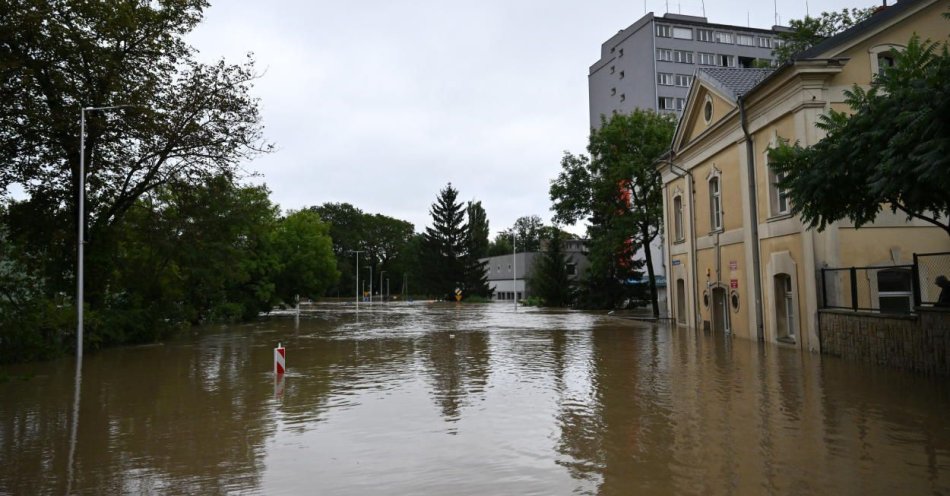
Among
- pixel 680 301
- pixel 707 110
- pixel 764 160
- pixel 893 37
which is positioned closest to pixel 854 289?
pixel 764 160

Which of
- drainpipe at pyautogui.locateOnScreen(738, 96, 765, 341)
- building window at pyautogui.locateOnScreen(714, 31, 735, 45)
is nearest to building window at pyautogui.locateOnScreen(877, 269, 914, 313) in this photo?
drainpipe at pyautogui.locateOnScreen(738, 96, 765, 341)

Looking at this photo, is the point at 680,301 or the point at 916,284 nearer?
the point at 916,284

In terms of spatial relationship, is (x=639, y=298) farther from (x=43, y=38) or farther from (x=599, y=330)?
(x=43, y=38)

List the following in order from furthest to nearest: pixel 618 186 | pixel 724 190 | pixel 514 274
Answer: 1. pixel 514 274
2. pixel 618 186
3. pixel 724 190

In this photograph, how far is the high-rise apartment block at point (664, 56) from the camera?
68250 mm

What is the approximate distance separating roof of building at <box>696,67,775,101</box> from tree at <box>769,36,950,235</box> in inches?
370

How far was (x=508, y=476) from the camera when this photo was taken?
6309mm

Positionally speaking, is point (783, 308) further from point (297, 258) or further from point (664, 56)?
point (664, 56)

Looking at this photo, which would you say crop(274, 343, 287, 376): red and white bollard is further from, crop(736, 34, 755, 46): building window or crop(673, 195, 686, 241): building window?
crop(736, 34, 755, 46): building window

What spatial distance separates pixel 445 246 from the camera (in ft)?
295

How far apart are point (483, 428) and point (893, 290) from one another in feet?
43.9

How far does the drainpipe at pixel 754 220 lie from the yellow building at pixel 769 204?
0.10 ft

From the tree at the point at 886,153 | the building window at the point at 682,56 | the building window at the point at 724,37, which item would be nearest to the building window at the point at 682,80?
the building window at the point at 682,56

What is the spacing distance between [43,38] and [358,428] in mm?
16584
